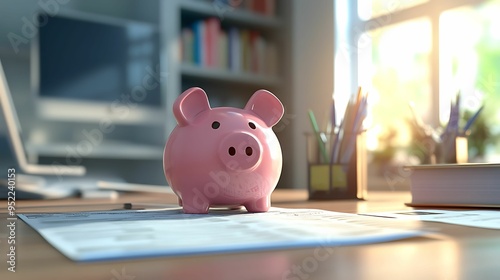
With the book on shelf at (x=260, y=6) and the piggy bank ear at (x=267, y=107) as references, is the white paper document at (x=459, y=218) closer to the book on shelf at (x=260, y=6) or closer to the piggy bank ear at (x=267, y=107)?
the piggy bank ear at (x=267, y=107)

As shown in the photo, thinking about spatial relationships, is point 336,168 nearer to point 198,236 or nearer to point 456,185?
point 456,185

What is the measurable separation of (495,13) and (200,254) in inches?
82.9

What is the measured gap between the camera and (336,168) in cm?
131

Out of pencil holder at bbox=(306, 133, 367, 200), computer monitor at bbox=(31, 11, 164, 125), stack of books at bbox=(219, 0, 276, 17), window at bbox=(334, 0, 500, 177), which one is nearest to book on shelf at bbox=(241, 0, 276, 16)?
stack of books at bbox=(219, 0, 276, 17)

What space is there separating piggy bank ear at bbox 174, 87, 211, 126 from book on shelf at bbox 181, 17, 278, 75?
6.59 feet

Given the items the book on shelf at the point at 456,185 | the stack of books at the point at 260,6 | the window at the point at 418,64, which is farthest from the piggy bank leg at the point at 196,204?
the stack of books at the point at 260,6

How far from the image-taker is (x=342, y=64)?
281cm

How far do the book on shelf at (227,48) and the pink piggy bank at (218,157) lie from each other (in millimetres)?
2025

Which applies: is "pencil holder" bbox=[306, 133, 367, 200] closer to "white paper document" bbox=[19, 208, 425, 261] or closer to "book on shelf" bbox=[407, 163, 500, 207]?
"book on shelf" bbox=[407, 163, 500, 207]

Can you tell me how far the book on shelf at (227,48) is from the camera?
277 cm

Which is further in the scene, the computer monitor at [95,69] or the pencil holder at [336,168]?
the computer monitor at [95,69]

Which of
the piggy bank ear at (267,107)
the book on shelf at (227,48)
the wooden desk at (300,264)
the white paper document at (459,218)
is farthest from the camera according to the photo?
the book on shelf at (227,48)

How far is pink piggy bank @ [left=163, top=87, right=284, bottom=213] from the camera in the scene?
732 millimetres

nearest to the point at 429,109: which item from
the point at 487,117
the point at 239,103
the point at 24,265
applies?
the point at 487,117
